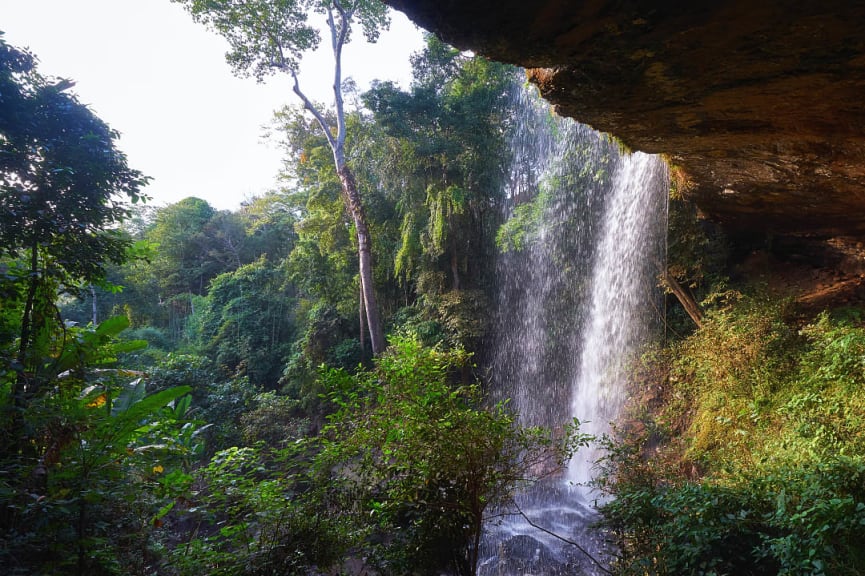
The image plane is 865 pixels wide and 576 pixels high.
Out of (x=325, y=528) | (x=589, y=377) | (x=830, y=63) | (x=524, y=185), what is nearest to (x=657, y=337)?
(x=589, y=377)

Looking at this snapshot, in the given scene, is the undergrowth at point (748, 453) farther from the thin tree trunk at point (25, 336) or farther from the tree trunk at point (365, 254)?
the tree trunk at point (365, 254)

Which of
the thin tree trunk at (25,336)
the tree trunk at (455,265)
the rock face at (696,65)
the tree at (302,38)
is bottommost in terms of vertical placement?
the thin tree trunk at (25,336)

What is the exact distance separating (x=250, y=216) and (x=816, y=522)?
2588 centimetres

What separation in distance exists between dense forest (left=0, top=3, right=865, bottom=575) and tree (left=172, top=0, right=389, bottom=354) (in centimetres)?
33

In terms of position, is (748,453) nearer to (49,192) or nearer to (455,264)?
(455,264)

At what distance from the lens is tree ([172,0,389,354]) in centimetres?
1059

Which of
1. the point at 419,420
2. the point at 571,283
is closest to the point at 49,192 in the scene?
the point at 419,420

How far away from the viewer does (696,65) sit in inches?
97.7

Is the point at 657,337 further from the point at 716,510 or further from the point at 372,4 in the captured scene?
the point at 372,4

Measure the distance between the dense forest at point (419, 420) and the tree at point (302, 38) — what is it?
0.33m

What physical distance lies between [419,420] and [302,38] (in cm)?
1183

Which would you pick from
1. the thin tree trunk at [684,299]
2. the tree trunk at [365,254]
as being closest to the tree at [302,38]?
the tree trunk at [365,254]

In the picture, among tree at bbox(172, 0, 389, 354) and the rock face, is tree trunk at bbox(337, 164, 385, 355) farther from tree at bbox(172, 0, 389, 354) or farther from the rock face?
the rock face

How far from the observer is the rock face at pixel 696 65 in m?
2.05
